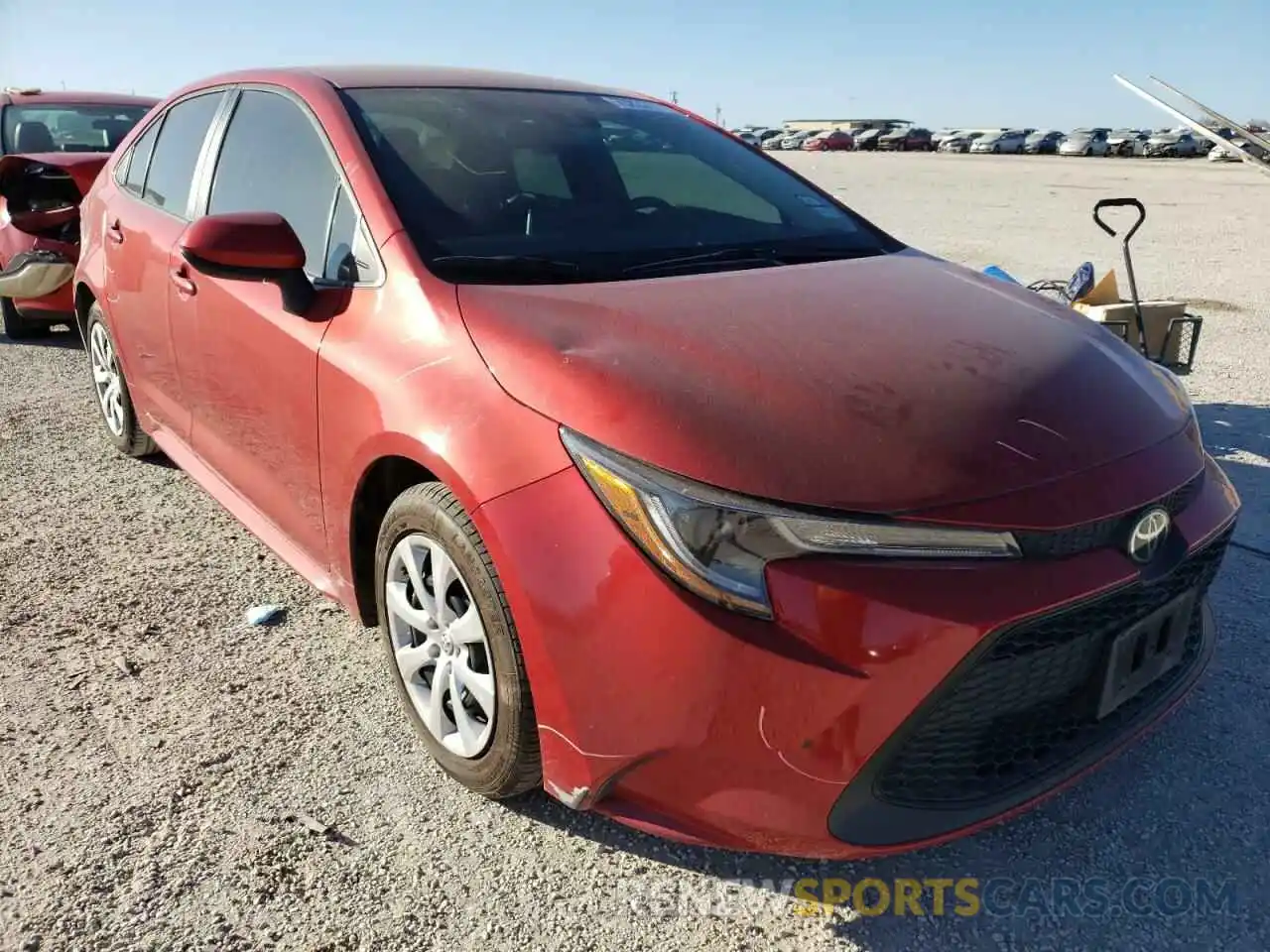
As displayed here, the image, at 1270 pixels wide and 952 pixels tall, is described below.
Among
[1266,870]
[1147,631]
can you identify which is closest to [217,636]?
[1147,631]

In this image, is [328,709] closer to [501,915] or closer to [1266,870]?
[501,915]

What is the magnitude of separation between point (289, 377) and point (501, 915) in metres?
1.41

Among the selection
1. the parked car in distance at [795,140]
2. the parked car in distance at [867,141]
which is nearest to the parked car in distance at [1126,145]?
the parked car in distance at [867,141]

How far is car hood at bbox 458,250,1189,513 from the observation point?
1.72m

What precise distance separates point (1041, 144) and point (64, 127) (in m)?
57.3

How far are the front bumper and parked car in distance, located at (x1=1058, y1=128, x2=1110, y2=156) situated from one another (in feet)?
184

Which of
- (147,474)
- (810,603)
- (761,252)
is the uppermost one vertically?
(761,252)

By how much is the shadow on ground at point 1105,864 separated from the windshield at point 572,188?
1.34m

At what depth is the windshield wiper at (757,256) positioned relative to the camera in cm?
251

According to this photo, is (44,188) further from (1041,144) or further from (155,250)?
(1041,144)

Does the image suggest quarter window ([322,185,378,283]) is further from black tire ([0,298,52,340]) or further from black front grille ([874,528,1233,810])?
black tire ([0,298,52,340])

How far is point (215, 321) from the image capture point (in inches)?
115

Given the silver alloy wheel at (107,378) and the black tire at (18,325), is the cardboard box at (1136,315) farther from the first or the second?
the black tire at (18,325)

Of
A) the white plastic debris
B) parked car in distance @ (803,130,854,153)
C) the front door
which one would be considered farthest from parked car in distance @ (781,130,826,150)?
the white plastic debris
